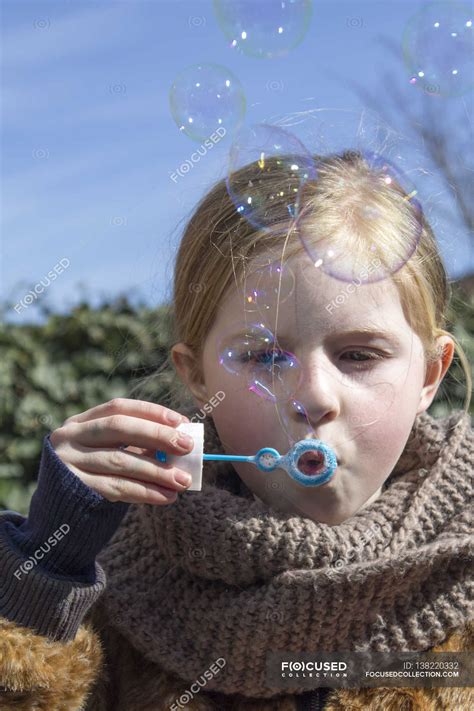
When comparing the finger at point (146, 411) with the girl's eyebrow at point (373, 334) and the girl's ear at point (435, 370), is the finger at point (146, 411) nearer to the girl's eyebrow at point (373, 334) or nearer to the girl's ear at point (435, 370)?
the girl's eyebrow at point (373, 334)

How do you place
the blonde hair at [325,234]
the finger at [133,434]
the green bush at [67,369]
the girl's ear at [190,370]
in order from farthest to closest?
the green bush at [67,369] < the girl's ear at [190,370] < the blonde hair at [325,234] < the finger at [133,434]

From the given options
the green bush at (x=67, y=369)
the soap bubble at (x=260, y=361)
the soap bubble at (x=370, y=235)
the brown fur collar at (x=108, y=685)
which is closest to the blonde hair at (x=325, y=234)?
the soap bubble at (x=370, y=235)

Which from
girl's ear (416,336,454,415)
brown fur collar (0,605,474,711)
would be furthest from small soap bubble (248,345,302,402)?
brown fur collar (0,605,474,711)

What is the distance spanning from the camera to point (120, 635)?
1.67 meters

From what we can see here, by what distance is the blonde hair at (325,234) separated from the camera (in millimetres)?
1668

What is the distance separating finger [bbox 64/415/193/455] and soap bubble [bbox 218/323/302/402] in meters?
0.18

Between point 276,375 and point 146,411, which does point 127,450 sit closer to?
point 146,411

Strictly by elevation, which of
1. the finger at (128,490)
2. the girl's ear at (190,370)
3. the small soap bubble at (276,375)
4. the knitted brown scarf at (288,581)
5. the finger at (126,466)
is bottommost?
the knitted brown scarf at (288,581)

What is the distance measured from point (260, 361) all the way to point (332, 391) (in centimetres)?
16

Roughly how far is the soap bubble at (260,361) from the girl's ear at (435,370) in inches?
12.8

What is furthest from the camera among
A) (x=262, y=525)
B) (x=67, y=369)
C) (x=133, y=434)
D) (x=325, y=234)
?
(x=67, y=369)

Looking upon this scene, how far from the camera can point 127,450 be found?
1479 millimetres

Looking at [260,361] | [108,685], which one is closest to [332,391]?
[260,361]

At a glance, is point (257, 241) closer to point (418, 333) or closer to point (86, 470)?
point (418, 333)
